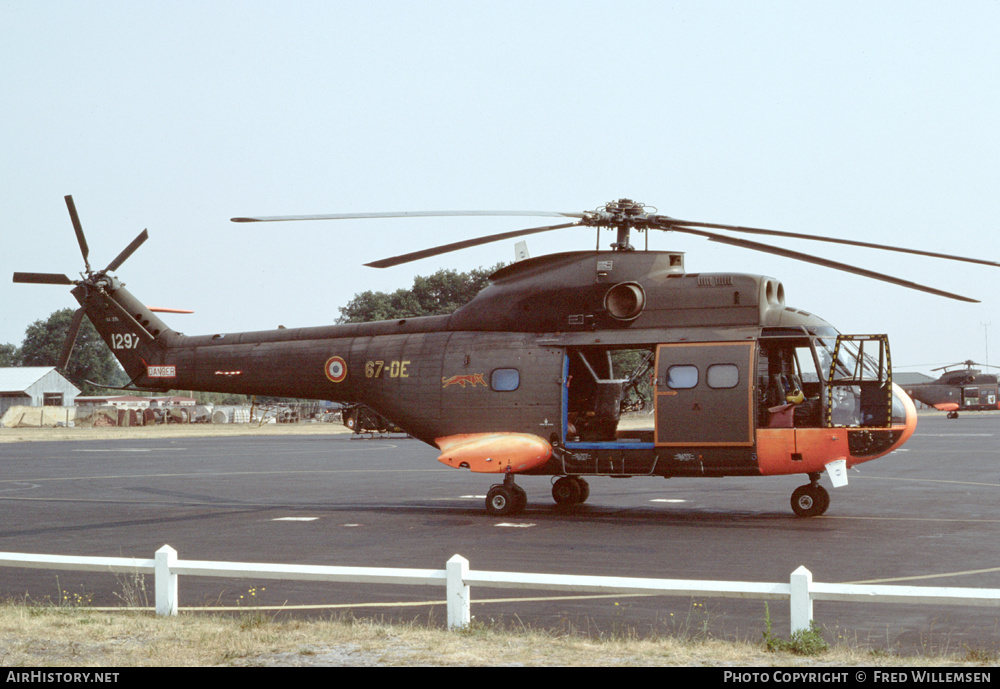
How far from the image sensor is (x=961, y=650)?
8125mm

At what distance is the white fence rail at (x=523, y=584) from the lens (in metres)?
7.84

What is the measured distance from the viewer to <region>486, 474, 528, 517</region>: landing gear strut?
768 inches

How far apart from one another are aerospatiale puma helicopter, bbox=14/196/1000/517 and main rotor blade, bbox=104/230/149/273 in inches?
196

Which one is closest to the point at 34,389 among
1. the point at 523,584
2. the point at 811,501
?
the point at 811,501

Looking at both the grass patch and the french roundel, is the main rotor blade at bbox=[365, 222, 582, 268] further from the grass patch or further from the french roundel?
the grass patch

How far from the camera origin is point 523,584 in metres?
8.74

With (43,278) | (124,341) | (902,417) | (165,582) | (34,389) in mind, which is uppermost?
(43,278)

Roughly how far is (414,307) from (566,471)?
256 ft

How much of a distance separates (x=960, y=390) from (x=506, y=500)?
75.4 m

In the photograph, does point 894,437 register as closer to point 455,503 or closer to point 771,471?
point 771,471

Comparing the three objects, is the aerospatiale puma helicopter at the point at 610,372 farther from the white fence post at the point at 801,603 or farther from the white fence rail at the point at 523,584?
the white fence post at the point at 801,603

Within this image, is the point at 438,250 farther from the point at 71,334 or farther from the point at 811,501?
the point at 71,334
